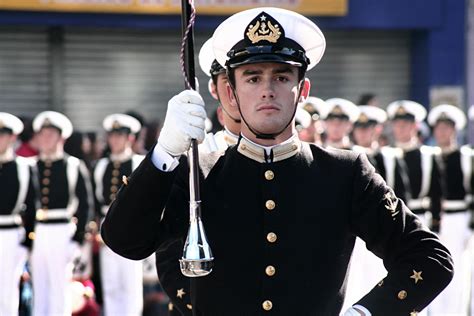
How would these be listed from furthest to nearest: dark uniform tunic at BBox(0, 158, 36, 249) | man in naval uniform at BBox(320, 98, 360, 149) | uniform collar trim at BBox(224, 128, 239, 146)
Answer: man in naval uniform at BBox(320, 98, 360, 149) < dark uniform tunic at BBox(0, 158, 36, 249) < uniform collar trim at BBox(224, 128, 239, 146)

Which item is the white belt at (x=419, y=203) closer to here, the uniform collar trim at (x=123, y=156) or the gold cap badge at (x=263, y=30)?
the uniform collar trim at (x=123, y=156)

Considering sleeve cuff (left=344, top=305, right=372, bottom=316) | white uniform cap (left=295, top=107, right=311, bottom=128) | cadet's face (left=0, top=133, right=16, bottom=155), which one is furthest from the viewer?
cadet's face (left=0, top=133, right=16, bottom=155)

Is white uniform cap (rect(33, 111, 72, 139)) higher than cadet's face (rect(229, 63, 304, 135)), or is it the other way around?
white uniform cap (rect(33, 111, 72, 139))

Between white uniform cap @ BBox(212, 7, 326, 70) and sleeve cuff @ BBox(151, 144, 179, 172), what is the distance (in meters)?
0.43

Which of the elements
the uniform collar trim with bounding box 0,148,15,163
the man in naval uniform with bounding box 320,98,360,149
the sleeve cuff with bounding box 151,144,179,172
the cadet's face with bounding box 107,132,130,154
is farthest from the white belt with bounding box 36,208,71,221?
the sleeve cuff with bounding box 151,144,179,172

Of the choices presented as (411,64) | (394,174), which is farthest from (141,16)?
(394,174)

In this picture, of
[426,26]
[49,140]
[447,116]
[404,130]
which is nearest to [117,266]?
[49,140]

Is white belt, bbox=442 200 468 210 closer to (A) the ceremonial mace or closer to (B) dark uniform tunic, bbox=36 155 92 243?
(B) dark uniform tunic, bbox=36 155 92 243

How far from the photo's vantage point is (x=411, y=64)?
742 inches

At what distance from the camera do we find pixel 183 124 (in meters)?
3.86

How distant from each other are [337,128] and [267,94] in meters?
7.77

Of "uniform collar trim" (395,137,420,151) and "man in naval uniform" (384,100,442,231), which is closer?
"man in naval uniform" (384,100,442,231)

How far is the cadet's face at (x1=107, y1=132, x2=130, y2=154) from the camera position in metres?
12.4

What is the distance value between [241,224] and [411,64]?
1504cm
